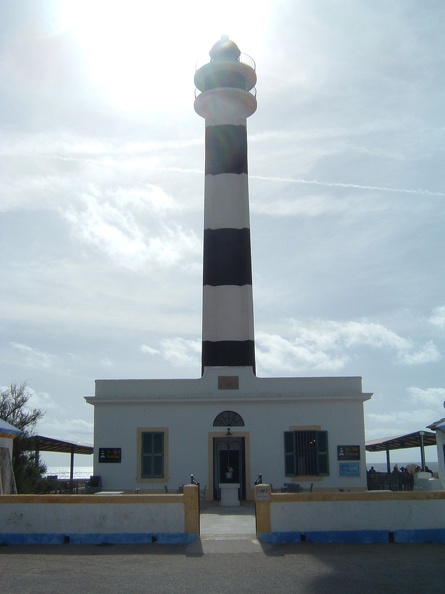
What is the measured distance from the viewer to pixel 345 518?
39.0ft

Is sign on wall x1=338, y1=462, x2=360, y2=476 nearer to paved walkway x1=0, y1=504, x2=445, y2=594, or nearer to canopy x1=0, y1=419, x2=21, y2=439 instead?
paved walkway x1=0, y1=504, x2=445, y2=594

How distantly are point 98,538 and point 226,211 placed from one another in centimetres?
1318

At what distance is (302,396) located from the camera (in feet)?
66.8

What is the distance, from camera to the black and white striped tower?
21734 millimetres

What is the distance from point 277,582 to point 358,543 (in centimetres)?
326

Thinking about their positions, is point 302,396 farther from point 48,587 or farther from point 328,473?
point 48,587

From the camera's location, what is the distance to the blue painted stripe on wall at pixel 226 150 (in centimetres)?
2309

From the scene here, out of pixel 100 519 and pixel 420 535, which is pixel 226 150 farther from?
pixel 420 535

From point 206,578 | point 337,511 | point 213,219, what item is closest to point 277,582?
point 206,578

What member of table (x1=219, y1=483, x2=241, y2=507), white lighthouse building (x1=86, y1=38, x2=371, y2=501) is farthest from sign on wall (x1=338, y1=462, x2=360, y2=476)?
table (x1=219, y1=483, x2=241, y2=507)

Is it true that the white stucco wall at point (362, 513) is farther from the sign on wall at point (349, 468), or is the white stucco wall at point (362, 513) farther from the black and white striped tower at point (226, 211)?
the black and white striped tower at point (226, 211)

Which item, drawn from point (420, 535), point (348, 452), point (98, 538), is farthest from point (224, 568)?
point (348, 452)

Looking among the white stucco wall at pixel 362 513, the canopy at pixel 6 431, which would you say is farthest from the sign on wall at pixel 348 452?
the canopy at pixel 6 431

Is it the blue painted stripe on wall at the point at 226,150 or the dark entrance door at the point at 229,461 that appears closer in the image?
the dark entrance door at the point at 229,461
